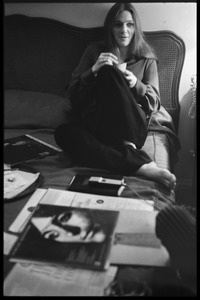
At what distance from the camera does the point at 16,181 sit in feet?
3.15

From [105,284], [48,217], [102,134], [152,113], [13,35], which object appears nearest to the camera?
[105,284]

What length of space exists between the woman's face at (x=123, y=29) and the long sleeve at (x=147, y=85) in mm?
93

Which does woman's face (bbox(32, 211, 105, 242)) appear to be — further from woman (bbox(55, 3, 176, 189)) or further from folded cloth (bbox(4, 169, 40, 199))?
woman (bbox(55, 3, 176, 189))

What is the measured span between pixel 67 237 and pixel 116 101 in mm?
540

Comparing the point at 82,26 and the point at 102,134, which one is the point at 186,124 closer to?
the point at 102,134

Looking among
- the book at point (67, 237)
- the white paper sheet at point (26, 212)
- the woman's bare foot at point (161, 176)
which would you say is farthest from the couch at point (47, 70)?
the book at point (67, 237)

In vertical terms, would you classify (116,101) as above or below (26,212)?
above

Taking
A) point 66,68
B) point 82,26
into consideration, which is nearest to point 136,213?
point 66,68

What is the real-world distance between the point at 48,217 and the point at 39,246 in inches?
3.7

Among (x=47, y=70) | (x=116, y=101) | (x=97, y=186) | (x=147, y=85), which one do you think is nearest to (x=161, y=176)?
(x=97, y=186)

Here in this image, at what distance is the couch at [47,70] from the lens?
1287 mm

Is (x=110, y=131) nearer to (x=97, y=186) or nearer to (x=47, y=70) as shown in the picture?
(x=97, y=186)

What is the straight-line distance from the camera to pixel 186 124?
1.37 m

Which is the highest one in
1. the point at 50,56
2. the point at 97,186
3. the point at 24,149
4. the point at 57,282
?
the point at 50,56
